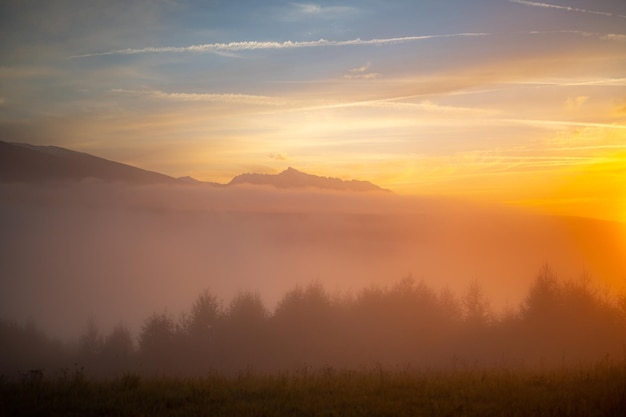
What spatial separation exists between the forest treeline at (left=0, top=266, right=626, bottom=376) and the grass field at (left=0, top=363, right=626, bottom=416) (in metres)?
46.2

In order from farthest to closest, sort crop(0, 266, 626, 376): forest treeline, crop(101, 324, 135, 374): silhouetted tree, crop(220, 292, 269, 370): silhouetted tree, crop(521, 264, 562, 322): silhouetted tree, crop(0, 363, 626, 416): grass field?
crop(101, 324, 135, 374): silhouetted tree, crop(220, 292, 269, 370): silhouetted tree, crop(521, 264, 562, 322): silhouetted tree, crop(0, 266, 626, 376): forest treeline, crop(0, 363, 626, 416): grass field

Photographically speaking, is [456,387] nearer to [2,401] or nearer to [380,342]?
[2,401]

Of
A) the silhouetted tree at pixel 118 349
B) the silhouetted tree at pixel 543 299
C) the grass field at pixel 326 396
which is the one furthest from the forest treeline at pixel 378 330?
the grass field at pixel 326 396

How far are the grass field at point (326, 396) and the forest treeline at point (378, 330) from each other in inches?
1820

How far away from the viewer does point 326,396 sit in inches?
532

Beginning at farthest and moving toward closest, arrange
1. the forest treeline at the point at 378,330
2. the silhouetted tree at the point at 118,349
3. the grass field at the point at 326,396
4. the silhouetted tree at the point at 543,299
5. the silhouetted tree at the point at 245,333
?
the silhouetted tree at the point at 118,349 → the silhouetted tree at the point at 245,333 → the silhouetted tree at the point at 543,299 → the forest treeline at the point at 378,330 → the grass field at the point at 326,396

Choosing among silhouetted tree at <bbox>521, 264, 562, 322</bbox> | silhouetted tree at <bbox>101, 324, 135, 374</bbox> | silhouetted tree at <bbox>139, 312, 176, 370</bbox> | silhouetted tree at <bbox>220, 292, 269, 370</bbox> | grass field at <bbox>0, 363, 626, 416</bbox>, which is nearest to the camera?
grass field at <bbox>0, 363, 626, 416</bbox>

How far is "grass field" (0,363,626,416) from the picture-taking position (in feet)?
40.4

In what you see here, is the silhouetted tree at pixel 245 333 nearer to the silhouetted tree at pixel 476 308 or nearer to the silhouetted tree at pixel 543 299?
the silhouetted tree at pixel 476 308

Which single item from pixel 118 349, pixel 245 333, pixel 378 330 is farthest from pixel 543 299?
pixel 118 349

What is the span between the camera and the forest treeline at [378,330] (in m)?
61.3

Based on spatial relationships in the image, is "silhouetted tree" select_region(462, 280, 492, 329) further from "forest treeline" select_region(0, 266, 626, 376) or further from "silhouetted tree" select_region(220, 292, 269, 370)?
"silhouetted tree" select_region(220, 292, 269, 370)

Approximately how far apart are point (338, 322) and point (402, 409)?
67.3m

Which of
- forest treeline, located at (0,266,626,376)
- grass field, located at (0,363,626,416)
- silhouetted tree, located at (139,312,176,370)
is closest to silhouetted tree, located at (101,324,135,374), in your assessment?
forest treeline, located at (0,266,626,376)
